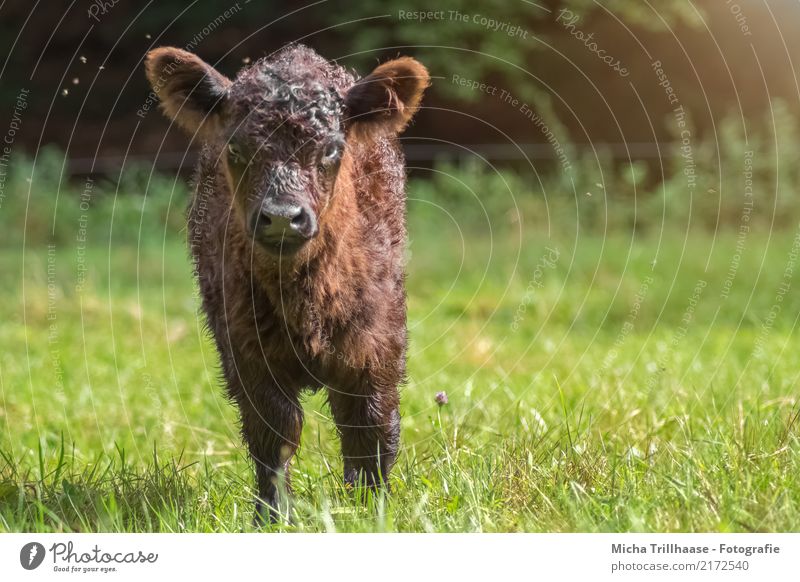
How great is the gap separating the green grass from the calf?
285 millimetres

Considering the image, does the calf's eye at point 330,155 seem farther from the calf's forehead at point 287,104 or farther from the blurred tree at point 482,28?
the blurred tree at point 482,28

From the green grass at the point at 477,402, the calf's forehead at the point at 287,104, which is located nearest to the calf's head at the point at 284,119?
the calf's forehead at the point at 287,104

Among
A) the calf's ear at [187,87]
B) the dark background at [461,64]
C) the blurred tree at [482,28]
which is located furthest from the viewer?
the dark background at [461,64]

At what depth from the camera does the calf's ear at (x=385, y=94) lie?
4383mm

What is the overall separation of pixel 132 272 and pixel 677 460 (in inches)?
333

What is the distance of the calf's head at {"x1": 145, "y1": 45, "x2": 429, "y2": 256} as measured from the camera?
3914 millimetres

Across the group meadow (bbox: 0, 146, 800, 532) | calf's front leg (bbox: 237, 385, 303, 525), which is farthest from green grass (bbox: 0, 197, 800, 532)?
calf's front leg (bbox: 237, 385, 303, 525)

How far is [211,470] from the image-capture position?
4.68 meters

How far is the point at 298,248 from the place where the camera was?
3.94 metres

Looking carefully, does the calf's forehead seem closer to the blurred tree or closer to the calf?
the calf

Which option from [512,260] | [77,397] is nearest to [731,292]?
[512,260]
